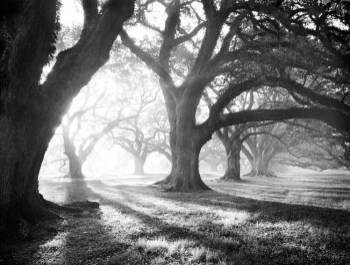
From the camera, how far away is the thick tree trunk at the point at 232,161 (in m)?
29.3

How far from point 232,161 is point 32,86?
25735 mm

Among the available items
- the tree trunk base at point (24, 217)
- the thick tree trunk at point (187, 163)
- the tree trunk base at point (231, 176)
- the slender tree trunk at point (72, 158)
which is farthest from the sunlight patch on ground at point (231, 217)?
the slender tree trunk at point (72, 158)

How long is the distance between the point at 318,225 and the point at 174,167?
34.0 feet

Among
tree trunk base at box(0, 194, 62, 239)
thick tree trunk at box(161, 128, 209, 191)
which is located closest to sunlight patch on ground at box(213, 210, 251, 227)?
tree trunk base at box(0, 194, 62, 239)

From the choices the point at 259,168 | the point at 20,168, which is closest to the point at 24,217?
the point at 20,168

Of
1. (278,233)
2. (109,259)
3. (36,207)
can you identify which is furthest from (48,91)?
(278,233)

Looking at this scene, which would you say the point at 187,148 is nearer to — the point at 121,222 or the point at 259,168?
the point at 121,222

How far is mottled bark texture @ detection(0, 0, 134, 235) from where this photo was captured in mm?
5797

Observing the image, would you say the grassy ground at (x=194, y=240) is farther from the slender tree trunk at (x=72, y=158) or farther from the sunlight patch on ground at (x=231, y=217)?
the slender tree trunk at (x=72, y=158)

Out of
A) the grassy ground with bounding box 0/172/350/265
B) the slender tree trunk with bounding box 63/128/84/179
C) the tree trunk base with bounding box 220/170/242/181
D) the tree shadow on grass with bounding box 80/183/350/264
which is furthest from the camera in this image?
the slender tree trunk with bounding box 63/128/84/179

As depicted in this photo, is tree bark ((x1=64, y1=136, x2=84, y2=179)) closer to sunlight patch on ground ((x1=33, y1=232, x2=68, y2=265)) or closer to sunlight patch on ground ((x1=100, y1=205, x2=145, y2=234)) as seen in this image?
sunlight patch on ground ((x1=100, y1=205, x2=145, y2=234))

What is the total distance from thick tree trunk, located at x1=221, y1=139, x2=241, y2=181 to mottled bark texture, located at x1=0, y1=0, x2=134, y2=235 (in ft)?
A: 77.1

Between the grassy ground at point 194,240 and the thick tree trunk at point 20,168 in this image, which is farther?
the thick tree trunk at point 20,168

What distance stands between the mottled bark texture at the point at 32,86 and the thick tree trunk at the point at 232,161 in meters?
23.5
